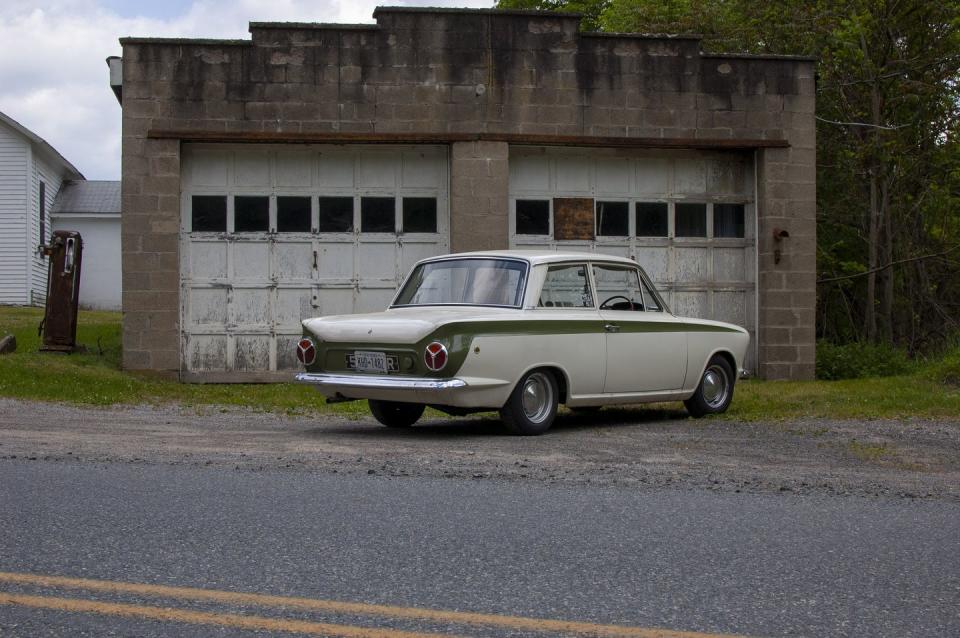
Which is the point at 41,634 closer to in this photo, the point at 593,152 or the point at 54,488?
the point at 54,488

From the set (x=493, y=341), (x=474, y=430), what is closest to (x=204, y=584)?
(x=493, y=341)

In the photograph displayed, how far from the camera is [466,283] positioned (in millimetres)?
10742

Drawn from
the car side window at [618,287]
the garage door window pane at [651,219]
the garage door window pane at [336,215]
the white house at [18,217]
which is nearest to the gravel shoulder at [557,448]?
the car side window at [618,287]

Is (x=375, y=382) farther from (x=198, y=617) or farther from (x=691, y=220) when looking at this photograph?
(x=691, y=220)

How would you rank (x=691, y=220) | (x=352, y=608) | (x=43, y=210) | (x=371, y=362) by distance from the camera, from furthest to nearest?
1. (x=43, y=210)
2. (x=691, y=220)
3. (x=371, y=362)
4. (x=352, y=608)

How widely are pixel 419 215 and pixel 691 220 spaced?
4.01m

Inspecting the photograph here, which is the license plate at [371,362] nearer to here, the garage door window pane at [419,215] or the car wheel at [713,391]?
the car wheel at [713,391]

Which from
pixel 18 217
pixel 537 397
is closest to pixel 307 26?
pixel 537 397

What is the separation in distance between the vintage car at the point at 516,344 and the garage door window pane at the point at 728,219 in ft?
21.0

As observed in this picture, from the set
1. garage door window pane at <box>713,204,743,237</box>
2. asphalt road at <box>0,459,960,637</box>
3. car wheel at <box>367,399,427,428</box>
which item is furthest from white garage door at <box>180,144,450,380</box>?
asphalt road at <box>0,459,960,637</box>

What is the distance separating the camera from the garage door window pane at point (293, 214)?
1734 centimetres

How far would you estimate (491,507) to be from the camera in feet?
20.5

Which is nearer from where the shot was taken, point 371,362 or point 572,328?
point 371,362

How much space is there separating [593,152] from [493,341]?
857 cm
